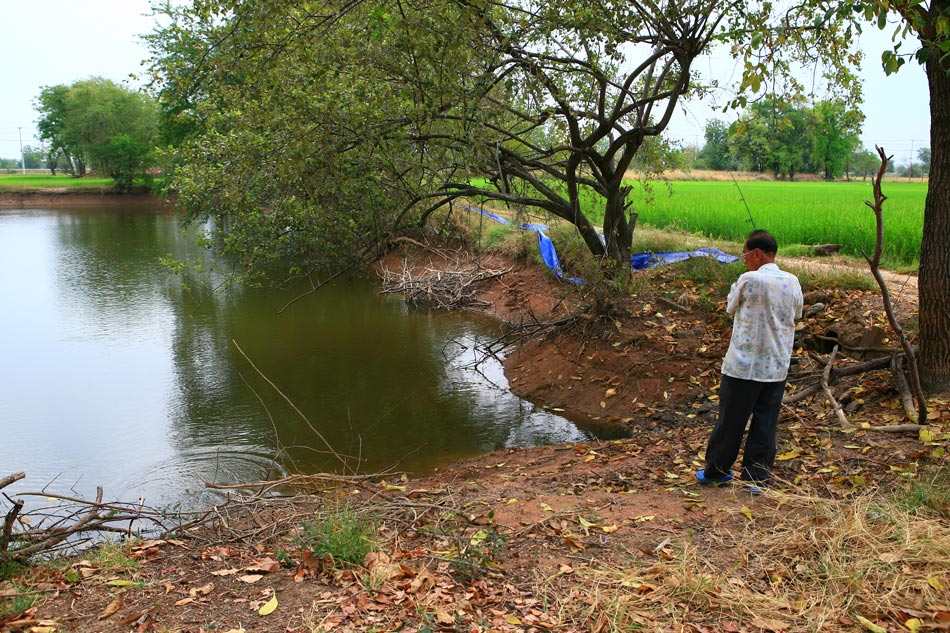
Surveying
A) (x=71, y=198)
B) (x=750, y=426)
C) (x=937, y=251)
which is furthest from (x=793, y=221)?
(x=71, y=198)

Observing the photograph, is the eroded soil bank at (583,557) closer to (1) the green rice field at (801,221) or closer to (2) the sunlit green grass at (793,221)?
(1) the green rice field at (801,221)

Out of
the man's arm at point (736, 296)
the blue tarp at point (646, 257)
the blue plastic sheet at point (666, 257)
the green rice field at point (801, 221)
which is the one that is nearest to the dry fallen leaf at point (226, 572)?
the man's arm at point (736, 296)

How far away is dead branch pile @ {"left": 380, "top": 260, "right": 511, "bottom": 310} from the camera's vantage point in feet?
45.9

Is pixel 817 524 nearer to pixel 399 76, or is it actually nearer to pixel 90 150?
pixel 399 76

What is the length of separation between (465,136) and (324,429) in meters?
3.67

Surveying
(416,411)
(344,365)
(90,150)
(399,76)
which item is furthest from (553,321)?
(90,150)

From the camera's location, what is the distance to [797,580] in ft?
10.9

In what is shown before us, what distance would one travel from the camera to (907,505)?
3891mm

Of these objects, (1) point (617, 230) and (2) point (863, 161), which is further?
(2) point (863, 161)

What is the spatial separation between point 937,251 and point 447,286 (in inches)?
376

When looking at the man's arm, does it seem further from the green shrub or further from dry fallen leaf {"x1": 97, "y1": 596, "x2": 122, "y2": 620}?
dry fallen leaf {"x1": 97, "y1": 596, "x2": 122, "y2": 620}

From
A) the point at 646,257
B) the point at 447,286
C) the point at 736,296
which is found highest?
the point at 736,296

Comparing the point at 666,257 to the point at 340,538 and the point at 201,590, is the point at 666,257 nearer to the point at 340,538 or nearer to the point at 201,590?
the point at 340,538

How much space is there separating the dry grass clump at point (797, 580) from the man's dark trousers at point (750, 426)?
896 mm
